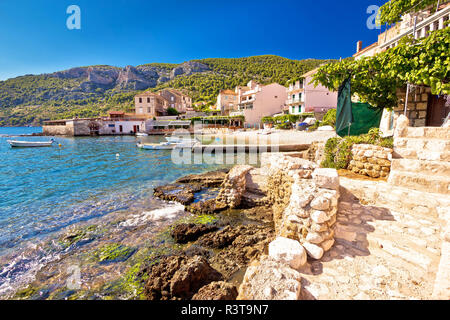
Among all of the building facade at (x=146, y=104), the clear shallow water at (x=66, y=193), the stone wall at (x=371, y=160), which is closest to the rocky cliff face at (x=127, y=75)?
the building facade at (x=146, y=104)

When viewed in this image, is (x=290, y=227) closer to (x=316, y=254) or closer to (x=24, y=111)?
(x=316, y=254)

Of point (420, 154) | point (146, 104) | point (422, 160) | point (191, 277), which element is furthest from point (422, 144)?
point (146, 104)

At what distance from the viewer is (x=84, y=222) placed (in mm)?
8805

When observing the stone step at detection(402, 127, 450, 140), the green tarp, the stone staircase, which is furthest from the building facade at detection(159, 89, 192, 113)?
the stone staircase

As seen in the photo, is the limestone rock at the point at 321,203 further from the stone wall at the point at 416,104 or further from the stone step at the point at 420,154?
the stone wall at the point at 416,104

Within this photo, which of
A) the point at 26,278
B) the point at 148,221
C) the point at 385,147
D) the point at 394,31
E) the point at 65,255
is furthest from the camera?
the point at 394,31

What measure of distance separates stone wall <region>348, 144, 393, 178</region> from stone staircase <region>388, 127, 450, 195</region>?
0.33 m

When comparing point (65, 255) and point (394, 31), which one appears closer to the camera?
point (65, 255)

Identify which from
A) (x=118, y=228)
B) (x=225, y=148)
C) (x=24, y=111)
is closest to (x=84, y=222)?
(x=118, y=228)

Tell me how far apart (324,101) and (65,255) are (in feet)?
169

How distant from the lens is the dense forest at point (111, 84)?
109562 mm

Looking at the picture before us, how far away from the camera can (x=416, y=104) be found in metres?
9.62

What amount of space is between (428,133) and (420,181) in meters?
2.66
